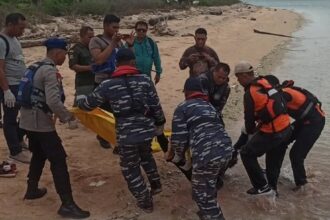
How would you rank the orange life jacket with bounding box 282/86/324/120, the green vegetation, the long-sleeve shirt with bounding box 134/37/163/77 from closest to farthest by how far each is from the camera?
the orange life jacket with bounding box 282/86/324/120 < the long-sleeve shirt with bounding box 134/37/163/77 < the green vegetation

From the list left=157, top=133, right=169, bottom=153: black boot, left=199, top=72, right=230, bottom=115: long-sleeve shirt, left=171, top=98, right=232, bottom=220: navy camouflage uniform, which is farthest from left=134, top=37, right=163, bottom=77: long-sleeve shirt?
left=171, top=98, right=232, bottom=220: navy camouflage uniform

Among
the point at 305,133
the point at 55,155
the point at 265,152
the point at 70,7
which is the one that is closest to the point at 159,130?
the point at 55,155

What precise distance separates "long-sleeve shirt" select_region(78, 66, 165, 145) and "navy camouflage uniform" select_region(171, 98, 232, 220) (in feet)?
1.19

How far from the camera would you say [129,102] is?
4832 mm

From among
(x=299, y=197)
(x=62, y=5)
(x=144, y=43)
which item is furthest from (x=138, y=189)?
(x=62, y=5)

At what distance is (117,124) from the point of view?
495 centimetres

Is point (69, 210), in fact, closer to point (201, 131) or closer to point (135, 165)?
point (135, 165)

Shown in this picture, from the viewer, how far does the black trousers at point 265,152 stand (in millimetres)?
5324

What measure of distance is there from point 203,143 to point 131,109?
2.60 ft

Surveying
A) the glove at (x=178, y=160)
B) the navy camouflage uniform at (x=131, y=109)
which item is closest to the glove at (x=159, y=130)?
the navy camouflage uniform at (x=131, y=109)

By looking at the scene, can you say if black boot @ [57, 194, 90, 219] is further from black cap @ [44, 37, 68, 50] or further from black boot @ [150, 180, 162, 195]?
black cap @ [44, 37, 68, 50]

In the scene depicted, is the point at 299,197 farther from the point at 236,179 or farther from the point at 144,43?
the point at 144,43

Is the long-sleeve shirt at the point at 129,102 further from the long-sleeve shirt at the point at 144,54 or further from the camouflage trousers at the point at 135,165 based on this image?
the long-sleeve shirt at the point at 144,54

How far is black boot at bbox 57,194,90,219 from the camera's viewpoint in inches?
198
